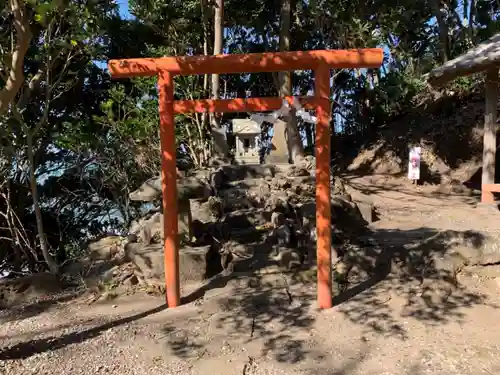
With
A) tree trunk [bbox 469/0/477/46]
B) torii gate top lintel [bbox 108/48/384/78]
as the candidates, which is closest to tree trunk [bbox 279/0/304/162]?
tree trunk [bbox 469/0/477/46]

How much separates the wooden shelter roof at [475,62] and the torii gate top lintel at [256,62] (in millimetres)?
4113

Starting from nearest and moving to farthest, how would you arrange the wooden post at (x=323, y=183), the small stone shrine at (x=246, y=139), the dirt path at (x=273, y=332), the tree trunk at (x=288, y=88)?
the dirt path at (x=273, y=332) → the wooden post at (x=323, y=183) → the small stone shrine at (x=246, y=139) → the tree trunk at (x=288, y=88)

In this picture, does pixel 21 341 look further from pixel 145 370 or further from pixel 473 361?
pixel 473 361

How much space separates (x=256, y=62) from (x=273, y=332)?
2448mm

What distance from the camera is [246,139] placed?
9.51m

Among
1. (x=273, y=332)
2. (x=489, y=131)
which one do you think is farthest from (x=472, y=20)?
(x=273, y=332)

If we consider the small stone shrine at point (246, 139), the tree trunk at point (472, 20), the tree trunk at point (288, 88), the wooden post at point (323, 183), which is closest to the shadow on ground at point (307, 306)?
the wooden post at point (323, 183)

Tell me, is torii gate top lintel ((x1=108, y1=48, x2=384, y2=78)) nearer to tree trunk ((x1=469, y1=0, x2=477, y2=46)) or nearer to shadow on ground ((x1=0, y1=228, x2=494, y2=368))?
shadow on ground ((x1=0, y1=228, x2=494, y2=368))

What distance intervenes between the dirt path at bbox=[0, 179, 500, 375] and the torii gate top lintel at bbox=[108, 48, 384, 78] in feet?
7.09

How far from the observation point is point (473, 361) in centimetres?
360

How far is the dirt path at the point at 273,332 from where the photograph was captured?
369 centimetres

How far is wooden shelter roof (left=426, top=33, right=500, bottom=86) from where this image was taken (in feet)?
24.4

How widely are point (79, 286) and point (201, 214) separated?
2.03 metres

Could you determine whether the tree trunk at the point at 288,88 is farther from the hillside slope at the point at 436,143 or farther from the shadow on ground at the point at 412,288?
the shadow on ground at the point at 412,288
